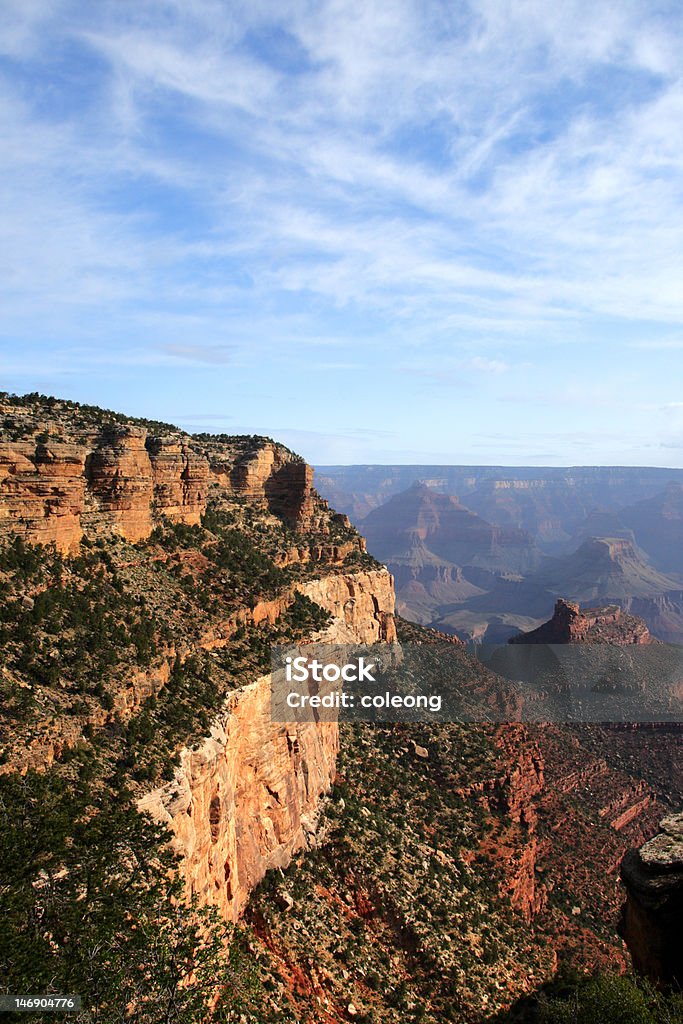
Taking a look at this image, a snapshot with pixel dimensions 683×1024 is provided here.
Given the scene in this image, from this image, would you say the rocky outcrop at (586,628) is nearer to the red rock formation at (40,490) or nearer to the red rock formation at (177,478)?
the red rock formation at (177,478)

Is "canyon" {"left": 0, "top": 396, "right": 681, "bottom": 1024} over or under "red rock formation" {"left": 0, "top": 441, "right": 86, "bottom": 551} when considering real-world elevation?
under

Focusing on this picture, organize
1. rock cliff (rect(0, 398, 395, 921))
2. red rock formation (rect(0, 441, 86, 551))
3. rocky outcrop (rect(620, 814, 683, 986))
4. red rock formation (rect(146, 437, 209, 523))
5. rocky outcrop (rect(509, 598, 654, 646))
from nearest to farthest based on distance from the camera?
1. rock cliff (rect(0, 398, 395, 921))
2. rocky outcrop (rect(620, 814, 683, 986))
3. red rock formation (rect(0, 441, 86, 551))
4. red rock formation (rect(146, 437, 209, 523))
5. rocky outcrop (rect(509, 598, 654, 646))

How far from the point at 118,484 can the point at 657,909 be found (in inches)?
1041

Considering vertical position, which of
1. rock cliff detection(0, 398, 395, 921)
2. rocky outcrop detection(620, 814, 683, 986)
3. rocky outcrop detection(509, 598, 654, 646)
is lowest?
rocky outcrop detection(509, 598, 654, 646)

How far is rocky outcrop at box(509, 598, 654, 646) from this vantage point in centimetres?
8125

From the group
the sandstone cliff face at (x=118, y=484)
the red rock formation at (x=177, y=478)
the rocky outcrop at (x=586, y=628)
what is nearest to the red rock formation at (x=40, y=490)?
the sandstone cliff face at (x=118, y=484)

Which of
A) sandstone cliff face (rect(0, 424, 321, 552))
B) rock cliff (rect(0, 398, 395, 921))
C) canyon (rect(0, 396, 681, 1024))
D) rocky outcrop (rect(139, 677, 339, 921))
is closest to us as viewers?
rocky outcrop (rect(139, 677, 339, 921))

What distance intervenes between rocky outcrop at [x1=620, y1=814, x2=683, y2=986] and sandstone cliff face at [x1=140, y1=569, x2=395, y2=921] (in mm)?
13572

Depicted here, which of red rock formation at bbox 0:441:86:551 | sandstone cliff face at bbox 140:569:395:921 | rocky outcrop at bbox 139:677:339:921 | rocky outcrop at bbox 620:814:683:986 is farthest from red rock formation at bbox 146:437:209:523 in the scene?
rocky outcrop at bbox 620:814:683:986

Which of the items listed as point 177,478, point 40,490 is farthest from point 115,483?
point 40,490

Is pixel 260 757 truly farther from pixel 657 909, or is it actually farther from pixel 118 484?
pixel 657 909

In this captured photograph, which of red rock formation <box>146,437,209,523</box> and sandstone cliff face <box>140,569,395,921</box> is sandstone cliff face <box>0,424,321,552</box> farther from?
sandstone cliff face <box>140,569,395,921</box>

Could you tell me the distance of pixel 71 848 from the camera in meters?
15.3

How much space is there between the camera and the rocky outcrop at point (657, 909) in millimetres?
20828
